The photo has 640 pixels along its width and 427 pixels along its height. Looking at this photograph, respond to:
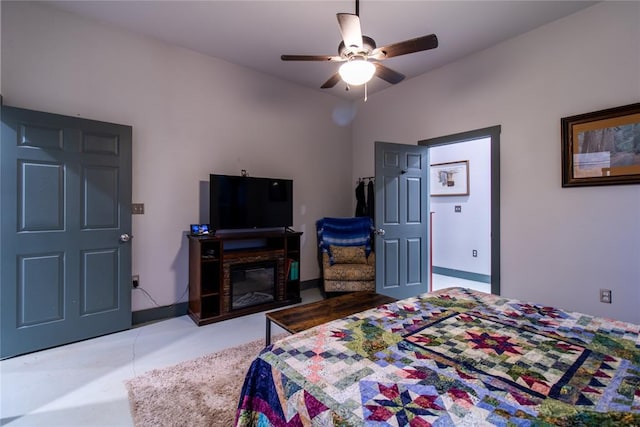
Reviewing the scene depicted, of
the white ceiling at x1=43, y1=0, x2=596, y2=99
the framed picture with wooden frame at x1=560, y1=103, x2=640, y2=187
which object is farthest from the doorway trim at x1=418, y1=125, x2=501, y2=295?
the white ceiling at x1=43, y1=0, x2=596, y2=99

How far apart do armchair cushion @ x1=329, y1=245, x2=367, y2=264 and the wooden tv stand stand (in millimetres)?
610

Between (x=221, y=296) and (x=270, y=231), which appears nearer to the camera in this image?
(x=221, y=296)

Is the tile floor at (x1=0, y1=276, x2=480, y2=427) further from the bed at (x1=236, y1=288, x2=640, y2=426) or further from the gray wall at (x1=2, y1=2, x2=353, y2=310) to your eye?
the bed at (x1=236, y1=288, x2=640, y2=426)

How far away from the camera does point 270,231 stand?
A: 3967 mm

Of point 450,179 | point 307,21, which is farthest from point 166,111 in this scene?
point 450,179

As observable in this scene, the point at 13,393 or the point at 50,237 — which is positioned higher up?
the point at 50,237

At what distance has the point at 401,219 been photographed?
145 inches

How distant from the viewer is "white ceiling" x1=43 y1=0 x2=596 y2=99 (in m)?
2.53

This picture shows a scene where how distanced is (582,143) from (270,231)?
11.0ft

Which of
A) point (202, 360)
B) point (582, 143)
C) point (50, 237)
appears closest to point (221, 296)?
point (202, 360)

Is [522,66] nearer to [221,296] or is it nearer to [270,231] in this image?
[270,231]

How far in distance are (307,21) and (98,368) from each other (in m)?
3.32

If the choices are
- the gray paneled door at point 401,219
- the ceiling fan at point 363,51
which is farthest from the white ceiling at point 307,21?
the gray paneled door at point 401,219

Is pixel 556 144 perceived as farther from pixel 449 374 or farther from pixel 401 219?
pixel 449 374
